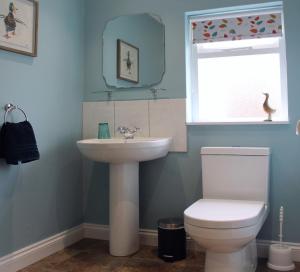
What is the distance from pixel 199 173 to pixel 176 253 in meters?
0.60

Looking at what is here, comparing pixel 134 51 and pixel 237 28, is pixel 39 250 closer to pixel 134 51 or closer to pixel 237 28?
pixel 134 51

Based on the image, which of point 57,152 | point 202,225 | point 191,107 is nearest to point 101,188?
point 57,152

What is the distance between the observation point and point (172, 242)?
7.82 ft

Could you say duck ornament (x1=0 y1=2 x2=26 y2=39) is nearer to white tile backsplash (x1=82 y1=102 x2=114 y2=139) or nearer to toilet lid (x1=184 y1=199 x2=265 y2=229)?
white tile backsplash (x1=82 y1=102 x2=114 y2=139)

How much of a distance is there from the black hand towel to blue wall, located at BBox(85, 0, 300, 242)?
80 centimetres

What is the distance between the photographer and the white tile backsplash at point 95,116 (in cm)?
287

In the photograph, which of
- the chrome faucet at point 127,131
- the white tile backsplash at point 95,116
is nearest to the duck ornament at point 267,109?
the chrome faucet at point 127,131

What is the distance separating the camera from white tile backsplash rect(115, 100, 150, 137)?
276 centimetres

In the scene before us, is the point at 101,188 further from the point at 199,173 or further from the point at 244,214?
the point at 244,214

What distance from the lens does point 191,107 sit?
2770 mm

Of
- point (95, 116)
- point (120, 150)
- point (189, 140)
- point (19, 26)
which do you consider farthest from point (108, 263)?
point (19, 26)

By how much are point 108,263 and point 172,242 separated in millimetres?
452

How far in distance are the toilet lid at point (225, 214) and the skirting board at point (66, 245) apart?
1.58 ft

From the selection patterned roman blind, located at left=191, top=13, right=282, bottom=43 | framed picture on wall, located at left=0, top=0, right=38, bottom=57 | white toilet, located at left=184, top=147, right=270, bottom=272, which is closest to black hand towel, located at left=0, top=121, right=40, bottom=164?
framed picture on wall, located at left=0, top=0, right=38, bottom=57
